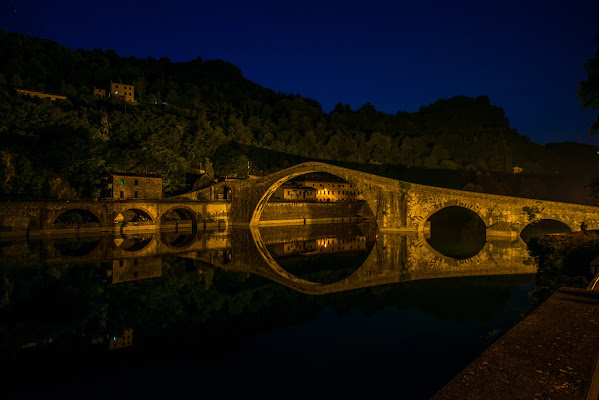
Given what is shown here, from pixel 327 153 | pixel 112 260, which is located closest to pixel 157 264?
pixel 112 260

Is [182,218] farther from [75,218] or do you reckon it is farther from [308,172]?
[308,172]

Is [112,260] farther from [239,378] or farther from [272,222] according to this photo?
[272,222]

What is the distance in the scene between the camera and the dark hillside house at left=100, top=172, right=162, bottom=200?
29672mm

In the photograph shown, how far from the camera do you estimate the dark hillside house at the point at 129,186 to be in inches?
1168

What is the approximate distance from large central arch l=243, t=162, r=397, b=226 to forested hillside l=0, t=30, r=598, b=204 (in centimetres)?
843

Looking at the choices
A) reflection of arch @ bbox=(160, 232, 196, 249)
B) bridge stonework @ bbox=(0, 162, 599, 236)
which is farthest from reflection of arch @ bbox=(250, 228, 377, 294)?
bridge stonework @ bbox=(0, 162, 599, 236)

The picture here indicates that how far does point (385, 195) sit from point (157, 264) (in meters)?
16.5

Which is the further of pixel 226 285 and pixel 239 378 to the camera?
pixel 226 285

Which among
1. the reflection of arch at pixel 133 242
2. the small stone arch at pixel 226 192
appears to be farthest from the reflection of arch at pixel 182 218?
the reflection of arch at pixel 133 242

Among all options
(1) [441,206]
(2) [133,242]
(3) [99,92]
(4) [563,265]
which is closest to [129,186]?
(2) [133,242]

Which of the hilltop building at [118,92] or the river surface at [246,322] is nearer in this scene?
the river surface at [246,322]

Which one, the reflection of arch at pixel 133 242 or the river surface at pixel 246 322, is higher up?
the reflection of arch at pixel 133 242

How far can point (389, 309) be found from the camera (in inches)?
399

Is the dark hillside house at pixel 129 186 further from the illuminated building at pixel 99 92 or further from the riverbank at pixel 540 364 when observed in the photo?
the illuminated building at pixel 99 92
